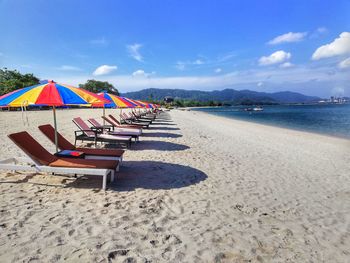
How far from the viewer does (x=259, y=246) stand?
10.4ft

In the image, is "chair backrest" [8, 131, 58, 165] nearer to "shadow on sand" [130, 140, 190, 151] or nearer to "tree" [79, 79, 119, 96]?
"shadow on sand" [130, 140, 190, 151]

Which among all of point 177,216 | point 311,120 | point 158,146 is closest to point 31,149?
point 177,216

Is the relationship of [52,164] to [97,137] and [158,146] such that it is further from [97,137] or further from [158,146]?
[158,146]

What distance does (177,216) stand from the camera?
385 cm

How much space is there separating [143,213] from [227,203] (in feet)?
5.13

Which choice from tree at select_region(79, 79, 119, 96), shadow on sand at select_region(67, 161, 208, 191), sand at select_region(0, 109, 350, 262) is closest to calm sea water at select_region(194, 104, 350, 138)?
sand at select_region(0, 109, 350, 262)

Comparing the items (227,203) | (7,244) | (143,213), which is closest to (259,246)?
(227,203)

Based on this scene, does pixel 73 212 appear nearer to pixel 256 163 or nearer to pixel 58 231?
pixel 58 231

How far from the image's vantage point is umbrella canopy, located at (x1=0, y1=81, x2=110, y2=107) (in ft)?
14.7

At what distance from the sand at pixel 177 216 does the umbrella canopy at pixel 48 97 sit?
1624 mm

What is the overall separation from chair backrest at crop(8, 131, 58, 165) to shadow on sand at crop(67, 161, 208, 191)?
0.70 metres

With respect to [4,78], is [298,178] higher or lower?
lower

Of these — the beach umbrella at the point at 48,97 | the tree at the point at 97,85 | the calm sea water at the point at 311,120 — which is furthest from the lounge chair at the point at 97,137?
the tree at the point at 97,85

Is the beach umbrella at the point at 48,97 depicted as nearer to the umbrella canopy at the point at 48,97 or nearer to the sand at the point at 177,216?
the umbrella canopy at the point at 48,97
